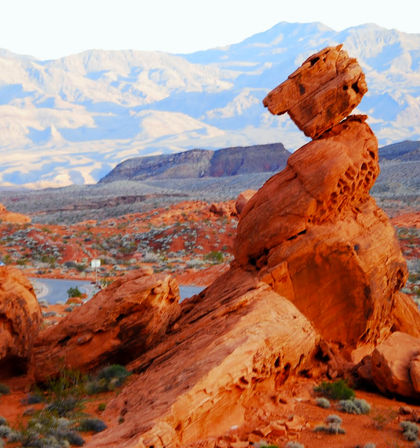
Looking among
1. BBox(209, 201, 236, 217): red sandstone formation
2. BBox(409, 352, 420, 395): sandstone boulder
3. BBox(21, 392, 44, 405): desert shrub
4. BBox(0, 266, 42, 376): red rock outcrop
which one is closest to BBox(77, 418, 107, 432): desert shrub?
BBox(21, 392, 44, 405): desert shrub

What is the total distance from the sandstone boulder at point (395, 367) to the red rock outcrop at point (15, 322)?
25.9 ft

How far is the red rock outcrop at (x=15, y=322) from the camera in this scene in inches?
530

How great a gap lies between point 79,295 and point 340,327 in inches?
640

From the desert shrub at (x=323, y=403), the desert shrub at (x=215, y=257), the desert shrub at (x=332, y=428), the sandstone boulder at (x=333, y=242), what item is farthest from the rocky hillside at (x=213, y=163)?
the desert shrub at (x=332, y=428)

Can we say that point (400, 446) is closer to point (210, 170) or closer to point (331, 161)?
point (331, 161)

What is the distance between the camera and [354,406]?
9.73 metres

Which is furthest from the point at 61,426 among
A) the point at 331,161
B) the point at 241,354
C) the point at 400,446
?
the point at 331,161

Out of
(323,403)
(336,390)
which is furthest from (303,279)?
(323,403)

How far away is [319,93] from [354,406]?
6.59 m

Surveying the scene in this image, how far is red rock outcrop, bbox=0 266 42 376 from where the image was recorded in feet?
44.1

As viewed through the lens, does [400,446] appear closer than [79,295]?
Yes

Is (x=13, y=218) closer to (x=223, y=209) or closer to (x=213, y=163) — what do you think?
(x=223, y=209)

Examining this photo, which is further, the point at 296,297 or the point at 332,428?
the point at 296,297

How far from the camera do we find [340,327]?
12.4 m
